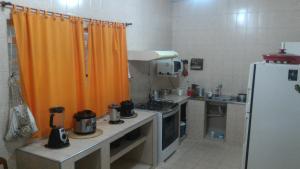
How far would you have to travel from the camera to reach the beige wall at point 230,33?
395cm

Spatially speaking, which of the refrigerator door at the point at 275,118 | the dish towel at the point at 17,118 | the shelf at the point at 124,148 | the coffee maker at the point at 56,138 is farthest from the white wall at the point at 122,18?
the refrigerator door at the point at 275,118

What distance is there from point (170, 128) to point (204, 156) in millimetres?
703

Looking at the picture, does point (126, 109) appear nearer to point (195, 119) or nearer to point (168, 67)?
→ point (168, 67)

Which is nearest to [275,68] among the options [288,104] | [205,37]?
[288,104]

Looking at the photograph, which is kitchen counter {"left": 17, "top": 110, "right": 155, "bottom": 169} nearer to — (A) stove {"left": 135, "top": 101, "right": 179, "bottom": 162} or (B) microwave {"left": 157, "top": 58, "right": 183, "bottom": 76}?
(A) stove {"left": 135, "top": 101, "right": 179, "bottom": 162}

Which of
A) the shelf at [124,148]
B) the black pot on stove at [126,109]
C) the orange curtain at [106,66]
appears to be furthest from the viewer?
the black pot on stove at [126,109]

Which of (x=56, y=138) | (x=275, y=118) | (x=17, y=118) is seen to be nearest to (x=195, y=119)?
(x=275, y=118)

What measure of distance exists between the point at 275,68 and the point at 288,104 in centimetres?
38


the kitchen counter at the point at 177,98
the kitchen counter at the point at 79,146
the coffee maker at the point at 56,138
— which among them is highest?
the kitchen counter at the point at 177,98

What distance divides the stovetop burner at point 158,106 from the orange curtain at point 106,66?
0.42 m

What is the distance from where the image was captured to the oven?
342cm

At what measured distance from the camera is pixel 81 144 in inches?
87.5

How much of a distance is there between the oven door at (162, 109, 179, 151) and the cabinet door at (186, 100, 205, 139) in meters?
0.59

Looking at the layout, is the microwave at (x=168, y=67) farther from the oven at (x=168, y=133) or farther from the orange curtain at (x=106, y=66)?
the orange curtain at (x=106, y=66)
